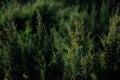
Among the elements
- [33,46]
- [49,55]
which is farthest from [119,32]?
[33,46]

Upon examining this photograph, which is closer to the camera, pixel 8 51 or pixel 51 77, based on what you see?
pixel 51 77

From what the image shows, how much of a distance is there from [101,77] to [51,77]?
0.59 m

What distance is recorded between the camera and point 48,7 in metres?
4.92

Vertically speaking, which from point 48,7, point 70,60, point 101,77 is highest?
point 48,7

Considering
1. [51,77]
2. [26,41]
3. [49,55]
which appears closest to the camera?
[51,77]

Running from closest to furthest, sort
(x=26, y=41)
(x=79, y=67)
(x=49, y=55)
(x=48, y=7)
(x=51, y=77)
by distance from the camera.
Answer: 1. (x=79, y=67)
2. (x=51, y=77)
3. (x=49, y=55)
4. (x=26, y=41)
5. (x=48, y=7)

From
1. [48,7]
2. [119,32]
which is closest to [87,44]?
[119,32]

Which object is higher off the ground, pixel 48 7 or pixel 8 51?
pixel 48 7

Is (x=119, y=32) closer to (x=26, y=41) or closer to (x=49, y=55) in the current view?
(x=49, y=55)

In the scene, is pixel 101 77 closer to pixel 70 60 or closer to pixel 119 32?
pixel 70 60

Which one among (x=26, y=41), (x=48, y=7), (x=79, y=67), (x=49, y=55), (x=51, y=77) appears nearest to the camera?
(x=79, y=67)

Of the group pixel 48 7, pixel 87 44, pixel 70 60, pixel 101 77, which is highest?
pixel 48 7

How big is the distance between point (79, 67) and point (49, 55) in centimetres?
56

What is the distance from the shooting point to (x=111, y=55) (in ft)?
10.1
